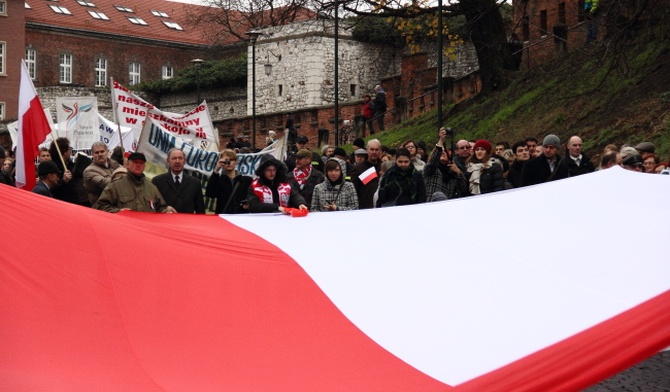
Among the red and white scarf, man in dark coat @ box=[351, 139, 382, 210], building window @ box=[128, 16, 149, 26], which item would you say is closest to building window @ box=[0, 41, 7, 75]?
building window @ box=[128, 16, 149, 26]

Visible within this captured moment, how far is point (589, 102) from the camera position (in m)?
26.1

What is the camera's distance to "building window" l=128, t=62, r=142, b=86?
82188 mm

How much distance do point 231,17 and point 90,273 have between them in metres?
76.5

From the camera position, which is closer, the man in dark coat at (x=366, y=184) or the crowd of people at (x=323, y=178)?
the crowd of people at (x=323, y=178)

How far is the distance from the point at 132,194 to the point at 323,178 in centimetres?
323

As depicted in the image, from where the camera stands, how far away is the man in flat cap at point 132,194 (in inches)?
410

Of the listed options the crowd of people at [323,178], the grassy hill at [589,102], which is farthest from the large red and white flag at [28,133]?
the grassy hill at [589,102]

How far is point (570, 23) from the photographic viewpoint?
33062mm

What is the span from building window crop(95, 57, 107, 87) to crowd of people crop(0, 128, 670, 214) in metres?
67.6

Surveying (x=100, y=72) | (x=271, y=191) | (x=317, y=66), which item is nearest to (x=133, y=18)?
(x=100, y=72)

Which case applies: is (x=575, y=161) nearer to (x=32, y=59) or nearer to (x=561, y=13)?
(x=561, y=13)

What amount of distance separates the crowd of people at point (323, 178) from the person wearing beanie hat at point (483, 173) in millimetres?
11

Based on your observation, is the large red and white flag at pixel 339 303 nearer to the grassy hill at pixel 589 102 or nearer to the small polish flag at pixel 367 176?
the small polish flag at pixel 367 176

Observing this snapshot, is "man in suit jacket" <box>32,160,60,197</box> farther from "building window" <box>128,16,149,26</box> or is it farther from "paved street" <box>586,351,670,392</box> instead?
"building window" <box>128,16,149,26</box>
